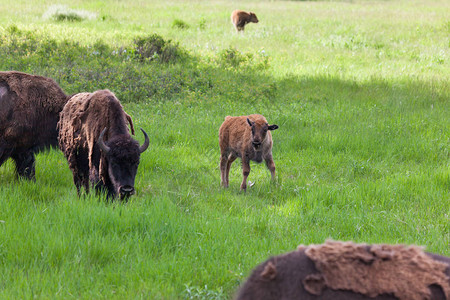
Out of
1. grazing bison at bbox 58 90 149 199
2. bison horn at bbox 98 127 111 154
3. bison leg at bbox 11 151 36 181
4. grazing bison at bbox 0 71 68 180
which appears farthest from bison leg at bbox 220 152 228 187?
bison leg at bbox 11 151 36 181

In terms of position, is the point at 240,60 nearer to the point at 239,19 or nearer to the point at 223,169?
the point at 223,169

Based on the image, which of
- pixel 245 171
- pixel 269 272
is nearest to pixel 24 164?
pixel 245 171

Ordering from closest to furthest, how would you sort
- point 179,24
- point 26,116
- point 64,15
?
1. point 26,116
2. point 64,15
3. point 179,24

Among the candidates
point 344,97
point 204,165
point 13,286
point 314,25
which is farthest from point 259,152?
point 314,25

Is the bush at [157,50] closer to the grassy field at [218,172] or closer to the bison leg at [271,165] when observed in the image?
the grassy field at [218,172]

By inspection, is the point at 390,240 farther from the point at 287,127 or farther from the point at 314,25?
the point at 314,25

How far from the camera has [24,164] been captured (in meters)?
7.42

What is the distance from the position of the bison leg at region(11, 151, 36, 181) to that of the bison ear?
5744 mm

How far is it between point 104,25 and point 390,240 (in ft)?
Answer: 60.0

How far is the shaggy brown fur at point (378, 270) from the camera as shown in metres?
2.38

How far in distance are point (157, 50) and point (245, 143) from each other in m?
8.25

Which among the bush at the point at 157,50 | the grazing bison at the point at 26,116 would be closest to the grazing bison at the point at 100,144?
the grazing bison at the point at 26,116

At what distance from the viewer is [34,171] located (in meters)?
7.52

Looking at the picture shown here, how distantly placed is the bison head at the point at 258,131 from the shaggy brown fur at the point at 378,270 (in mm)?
4924
